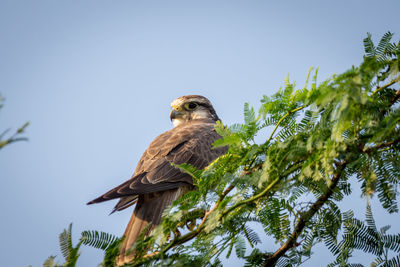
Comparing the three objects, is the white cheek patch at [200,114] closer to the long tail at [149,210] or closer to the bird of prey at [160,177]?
the bird of prey at [160,177]

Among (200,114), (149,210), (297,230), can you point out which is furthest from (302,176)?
(200,114)

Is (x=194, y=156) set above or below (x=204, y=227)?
above

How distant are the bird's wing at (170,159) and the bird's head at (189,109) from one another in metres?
1.61

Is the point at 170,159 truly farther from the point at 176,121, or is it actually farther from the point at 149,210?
the point at 176,121

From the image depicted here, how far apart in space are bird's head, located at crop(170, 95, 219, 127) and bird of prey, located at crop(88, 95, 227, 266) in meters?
1.57

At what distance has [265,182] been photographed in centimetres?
236

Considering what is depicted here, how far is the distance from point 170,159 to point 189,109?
2843mm

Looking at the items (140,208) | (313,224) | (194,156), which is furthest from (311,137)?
(194,156)

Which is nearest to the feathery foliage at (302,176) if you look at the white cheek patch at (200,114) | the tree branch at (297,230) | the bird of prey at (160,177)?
the tree branch at (297,230)

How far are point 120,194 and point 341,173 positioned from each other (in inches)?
78.0

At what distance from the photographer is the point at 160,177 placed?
4.48m

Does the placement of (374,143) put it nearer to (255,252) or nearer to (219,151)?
(255,252)

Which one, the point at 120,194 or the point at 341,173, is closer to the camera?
the point at 341,173

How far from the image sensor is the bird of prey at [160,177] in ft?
12.7
